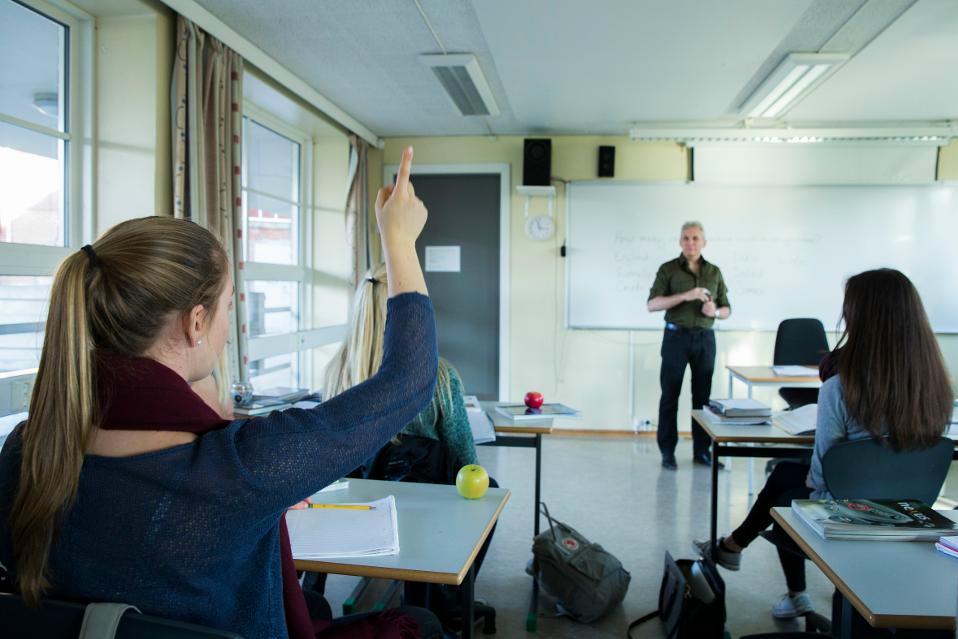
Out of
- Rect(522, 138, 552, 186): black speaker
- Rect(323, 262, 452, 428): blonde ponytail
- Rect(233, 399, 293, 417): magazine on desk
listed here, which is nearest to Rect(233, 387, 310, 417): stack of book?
Rect(233, 399, 293, 417): magazine on desk

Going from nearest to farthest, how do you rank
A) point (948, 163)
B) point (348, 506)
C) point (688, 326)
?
point (348, 506) < point (688, 326) < point (948, 163)

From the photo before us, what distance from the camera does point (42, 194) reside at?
2.80 meters

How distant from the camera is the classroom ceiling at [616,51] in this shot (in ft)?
10.2

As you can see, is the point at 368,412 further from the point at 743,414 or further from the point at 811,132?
the point at 811,132

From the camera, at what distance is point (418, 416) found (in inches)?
83.7

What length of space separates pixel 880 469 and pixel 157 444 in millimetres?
2043

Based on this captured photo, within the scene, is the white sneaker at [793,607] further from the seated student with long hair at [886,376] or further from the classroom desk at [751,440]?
the seated student with long hair at [886,376]

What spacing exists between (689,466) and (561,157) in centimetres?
268

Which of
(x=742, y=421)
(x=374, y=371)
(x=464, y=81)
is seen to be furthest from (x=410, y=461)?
(x=464, y=81)

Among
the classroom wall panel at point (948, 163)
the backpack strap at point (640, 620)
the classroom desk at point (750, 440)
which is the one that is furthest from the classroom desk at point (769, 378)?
the classroom wall panel at point (948, 163)

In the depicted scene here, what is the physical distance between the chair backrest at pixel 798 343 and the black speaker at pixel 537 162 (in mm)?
2149

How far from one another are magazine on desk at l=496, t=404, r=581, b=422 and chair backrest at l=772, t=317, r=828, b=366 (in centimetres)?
228

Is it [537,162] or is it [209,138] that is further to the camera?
[537,162]

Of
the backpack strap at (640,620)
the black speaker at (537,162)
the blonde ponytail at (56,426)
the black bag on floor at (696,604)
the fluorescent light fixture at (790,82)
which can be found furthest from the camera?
the black speaker at (537,162)
